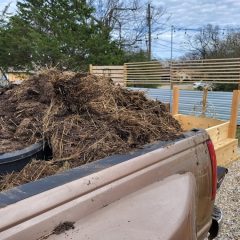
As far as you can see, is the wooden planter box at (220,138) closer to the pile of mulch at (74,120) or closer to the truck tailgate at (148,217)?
the pile of mulch at (74,120)

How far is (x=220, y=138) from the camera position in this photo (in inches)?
267

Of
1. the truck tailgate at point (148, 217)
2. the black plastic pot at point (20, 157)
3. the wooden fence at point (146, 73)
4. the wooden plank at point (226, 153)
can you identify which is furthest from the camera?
the wooden fence at point (146, 73)

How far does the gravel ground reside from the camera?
421 centimetres

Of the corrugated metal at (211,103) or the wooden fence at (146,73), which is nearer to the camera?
the corrugated metal at (211,103)

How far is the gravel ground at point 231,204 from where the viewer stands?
421 centimetres

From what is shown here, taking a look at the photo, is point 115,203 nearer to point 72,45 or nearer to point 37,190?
point 37,190

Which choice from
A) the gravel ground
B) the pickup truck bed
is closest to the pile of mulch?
the pickup truck bed

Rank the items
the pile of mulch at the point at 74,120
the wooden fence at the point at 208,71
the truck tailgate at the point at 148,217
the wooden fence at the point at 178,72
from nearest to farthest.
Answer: the truck tailgate at the point at 148,217 → the pile of mulch at the point at 74,120 → the wooden fence at the point at 208,71 → the wooden fence at the point at 178,72

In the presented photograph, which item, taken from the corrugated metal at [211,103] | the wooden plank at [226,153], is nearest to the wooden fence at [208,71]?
the corrugated metal at [211,103]

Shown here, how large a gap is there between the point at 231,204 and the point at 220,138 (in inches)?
75.5

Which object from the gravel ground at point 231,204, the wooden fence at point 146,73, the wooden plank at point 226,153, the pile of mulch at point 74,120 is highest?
the pile of mulch at point 74,120

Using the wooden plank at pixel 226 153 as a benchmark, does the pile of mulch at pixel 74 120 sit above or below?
above

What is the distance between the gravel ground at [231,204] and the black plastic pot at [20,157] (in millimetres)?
2660

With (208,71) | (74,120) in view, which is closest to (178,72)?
(208,71)
